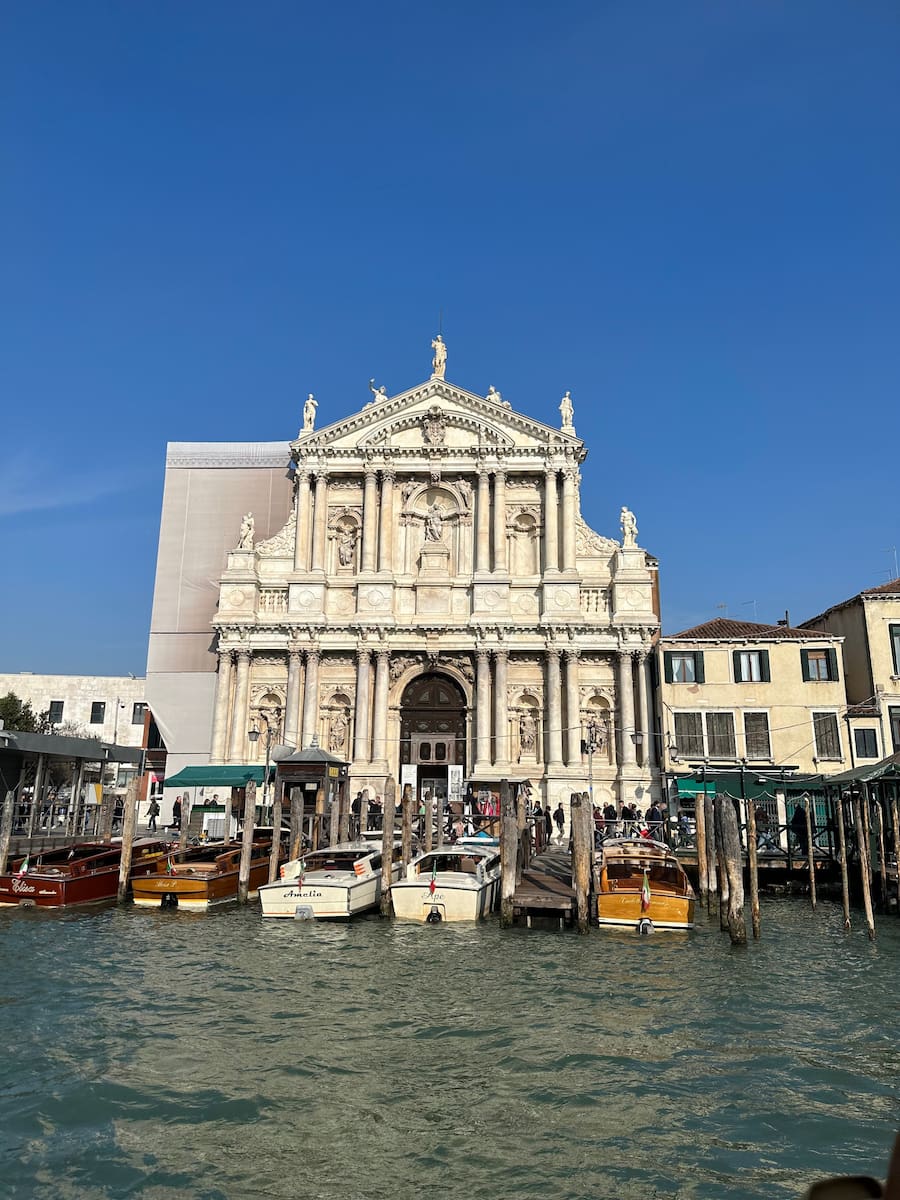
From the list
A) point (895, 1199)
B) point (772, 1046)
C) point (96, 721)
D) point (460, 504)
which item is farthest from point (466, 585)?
point (895, 1199)

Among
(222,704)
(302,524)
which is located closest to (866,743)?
(302,524)

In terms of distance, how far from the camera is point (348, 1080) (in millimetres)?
8188

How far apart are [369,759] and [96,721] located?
24660 mm

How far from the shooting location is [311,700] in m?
30.3

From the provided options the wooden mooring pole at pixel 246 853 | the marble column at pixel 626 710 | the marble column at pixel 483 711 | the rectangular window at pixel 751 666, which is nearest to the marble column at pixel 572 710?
the marble column at pixel 626 710

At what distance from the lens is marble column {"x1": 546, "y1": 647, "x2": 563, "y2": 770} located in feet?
97.1

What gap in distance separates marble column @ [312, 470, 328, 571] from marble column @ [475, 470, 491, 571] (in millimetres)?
5335

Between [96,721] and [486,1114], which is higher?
[96,721]

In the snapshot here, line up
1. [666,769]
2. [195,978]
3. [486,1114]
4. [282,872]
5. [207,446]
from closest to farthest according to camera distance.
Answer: [486,1114], [195,978], [282,872], [666,769], [207,446]

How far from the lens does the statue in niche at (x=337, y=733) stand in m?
30.7

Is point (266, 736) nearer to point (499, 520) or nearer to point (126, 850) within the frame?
point (499, 520)

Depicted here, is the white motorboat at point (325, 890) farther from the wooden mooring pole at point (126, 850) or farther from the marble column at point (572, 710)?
the marble column at point (572, 710)

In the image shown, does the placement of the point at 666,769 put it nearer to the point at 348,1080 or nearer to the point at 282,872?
the point at 282,872

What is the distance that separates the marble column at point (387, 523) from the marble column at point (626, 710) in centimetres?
848
